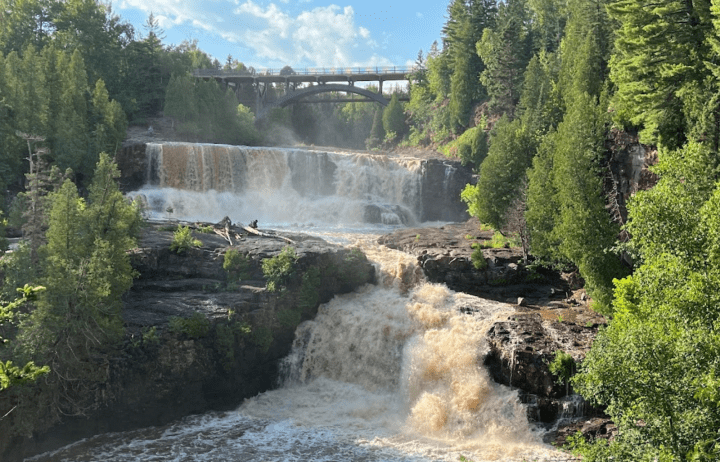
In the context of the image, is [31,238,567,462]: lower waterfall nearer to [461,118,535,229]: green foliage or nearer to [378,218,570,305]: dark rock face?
[378,218,570,305]: dark rock face

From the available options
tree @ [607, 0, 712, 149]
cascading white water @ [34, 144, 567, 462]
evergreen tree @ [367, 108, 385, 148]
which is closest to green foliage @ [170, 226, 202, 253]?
cascading white water @ [34, 144, 567, 462]

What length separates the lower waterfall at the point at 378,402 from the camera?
87.0 feet

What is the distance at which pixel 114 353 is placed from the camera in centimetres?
2844

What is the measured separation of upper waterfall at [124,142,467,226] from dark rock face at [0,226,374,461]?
16.7m

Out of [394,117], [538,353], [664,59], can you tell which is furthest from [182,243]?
[394,117]

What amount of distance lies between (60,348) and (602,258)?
87.5 feet

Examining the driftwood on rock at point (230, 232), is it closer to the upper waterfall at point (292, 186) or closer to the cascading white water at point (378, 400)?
the cascading white water at point (378, 400)

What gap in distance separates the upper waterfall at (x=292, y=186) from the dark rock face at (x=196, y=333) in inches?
659

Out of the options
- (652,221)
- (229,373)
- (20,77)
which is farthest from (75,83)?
(652,221)

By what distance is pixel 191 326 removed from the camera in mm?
30438

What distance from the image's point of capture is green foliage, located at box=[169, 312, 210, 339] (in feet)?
99.0

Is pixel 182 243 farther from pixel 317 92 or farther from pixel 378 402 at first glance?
pixel 317 92

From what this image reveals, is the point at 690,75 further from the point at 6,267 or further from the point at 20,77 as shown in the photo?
the point at 20,77

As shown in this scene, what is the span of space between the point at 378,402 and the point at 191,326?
1023 centimetres
